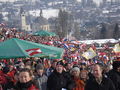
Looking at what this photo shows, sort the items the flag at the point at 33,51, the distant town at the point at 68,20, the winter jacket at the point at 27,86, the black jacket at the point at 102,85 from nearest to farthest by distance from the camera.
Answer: the winter jacket at the point at 27,86
the black jacket at the point at 102,85
the flag at the point at 33,51
the distant town at the point at 68,20

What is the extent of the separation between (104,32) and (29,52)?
64037 mm

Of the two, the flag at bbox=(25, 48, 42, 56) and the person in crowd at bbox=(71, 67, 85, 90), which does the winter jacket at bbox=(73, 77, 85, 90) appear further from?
the flag at bbox=(25, 48, 42, 56)

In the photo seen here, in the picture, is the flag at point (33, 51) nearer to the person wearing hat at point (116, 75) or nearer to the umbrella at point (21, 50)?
the umbrella at point (21, 50)

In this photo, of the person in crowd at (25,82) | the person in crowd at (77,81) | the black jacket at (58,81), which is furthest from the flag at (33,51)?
the person in crowd at (25,82)

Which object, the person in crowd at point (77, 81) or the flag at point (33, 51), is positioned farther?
the flag at point (33, 51)

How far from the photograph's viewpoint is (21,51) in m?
6.27

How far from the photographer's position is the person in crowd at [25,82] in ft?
13.6

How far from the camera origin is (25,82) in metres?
4.17

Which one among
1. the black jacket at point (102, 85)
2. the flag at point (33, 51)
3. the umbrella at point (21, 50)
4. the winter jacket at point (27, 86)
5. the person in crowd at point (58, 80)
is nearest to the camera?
the winter jacket at point (27, 86)

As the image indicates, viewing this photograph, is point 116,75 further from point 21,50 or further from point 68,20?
point 68,20

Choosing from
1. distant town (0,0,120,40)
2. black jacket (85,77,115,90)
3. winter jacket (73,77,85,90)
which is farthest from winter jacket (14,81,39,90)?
distant town (0,0,120,40)

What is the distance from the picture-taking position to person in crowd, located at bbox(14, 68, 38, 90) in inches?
164

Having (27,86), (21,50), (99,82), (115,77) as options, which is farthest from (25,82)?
(21,50)

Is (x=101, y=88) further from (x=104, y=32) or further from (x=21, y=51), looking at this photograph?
(x=104, y=32)
